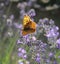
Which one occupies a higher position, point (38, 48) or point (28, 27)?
point (28, 27)

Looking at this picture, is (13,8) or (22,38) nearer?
(22,38)

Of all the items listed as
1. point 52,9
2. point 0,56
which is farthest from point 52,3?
point 0,56

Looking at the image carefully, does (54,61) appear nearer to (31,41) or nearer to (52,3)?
(31,41)

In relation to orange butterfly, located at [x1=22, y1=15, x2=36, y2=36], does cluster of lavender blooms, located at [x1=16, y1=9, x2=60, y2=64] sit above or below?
below

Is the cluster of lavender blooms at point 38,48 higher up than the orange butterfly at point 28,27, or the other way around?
the orange butterfly at point 28,27

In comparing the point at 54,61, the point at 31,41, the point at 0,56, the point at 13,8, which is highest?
the point at 31,41

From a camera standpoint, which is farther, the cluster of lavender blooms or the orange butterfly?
the cluster of lavender blooms

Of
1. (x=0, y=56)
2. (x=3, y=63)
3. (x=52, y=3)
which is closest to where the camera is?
(x=3, y=63)

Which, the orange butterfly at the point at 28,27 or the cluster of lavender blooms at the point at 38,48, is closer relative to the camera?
the orange butterfly at the point at 28,27

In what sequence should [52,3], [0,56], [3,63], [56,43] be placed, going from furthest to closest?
1. [52,3]
2. [0,56]
3. [3,63]
4. [56,43]

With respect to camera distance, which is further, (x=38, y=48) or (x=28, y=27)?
(x=38, y=48)

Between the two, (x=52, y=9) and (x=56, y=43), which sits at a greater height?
(x=56, y=43)
